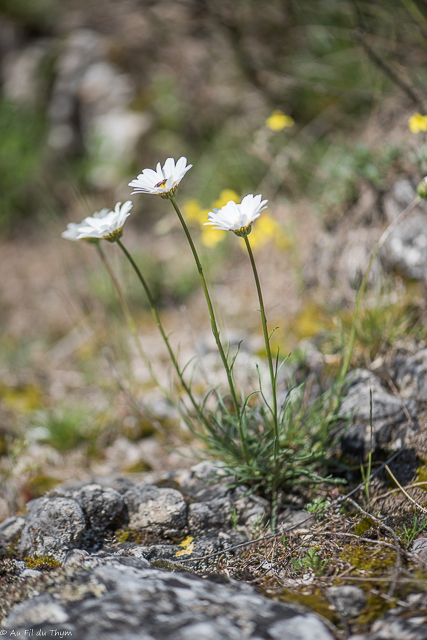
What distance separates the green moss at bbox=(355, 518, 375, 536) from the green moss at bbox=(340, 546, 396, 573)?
0.09 m

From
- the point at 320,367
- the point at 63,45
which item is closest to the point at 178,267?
the point at 320,367

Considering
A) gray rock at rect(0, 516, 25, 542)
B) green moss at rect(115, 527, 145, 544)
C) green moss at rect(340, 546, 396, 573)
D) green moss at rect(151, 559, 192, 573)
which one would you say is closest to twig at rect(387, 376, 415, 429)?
green moss at rect(340, 546, 396, 573)

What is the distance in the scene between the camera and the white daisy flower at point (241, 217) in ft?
4.08

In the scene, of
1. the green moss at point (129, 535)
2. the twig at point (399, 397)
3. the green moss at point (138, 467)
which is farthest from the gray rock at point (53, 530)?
the twig at point (399, 397)

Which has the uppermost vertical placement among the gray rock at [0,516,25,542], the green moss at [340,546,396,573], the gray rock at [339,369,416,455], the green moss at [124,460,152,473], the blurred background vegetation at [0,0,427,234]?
the blurred background vegetation at [0,0,427,234]

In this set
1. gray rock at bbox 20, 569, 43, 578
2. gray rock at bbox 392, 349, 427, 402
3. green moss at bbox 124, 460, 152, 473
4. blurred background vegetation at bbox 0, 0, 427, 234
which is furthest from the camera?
blurred background vegetation at bbox 0, 0, 427, 234

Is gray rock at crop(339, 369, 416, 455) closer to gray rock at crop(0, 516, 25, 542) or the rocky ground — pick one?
the rocky ground

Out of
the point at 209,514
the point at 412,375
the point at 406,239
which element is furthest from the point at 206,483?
the point at 406,239

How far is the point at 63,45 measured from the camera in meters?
6.70

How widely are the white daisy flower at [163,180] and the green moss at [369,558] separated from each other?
4.19 ft

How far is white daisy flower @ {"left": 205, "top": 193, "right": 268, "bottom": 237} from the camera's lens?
124cm

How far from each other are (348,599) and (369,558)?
20 centimetres

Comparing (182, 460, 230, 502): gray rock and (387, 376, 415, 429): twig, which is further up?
(387, 376, 415, 429): twig

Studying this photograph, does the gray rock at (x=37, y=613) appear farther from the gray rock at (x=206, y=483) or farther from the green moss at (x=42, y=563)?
the gray rock at (x=206, y=483)
